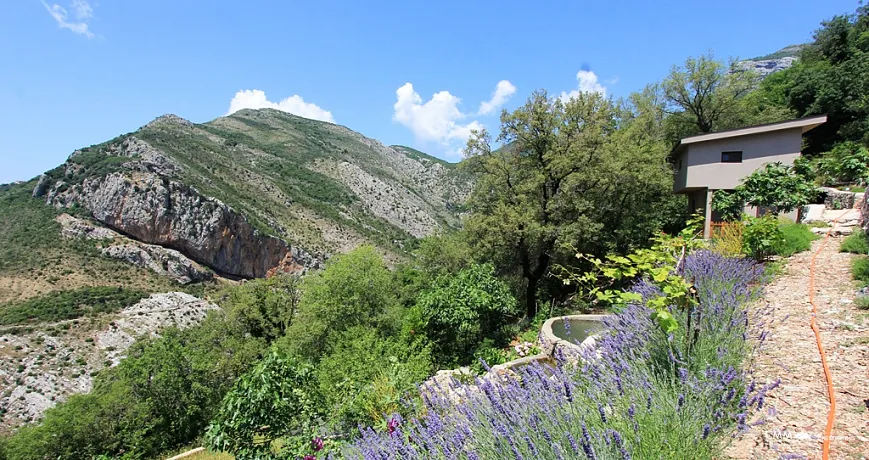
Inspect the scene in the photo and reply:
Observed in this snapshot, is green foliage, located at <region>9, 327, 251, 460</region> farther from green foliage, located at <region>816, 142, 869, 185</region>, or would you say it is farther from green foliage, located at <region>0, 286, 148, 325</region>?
green foliage, located at <region>816, 142, 869, 185</region>

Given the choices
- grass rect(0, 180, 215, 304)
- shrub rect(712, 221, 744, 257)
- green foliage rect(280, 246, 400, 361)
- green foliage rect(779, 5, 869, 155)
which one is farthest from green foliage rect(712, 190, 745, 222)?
grass rect(0, 180, 215, 304)

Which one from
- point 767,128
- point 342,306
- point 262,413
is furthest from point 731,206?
point 262,413

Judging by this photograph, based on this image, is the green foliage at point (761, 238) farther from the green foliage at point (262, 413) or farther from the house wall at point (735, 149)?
the house wall at point (735, 149)

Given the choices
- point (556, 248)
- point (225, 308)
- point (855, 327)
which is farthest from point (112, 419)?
point (855, 327)

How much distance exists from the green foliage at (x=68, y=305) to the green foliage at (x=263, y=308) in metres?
22.7

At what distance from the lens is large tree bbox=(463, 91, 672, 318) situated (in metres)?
13.4

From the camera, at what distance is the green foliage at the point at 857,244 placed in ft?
20.8

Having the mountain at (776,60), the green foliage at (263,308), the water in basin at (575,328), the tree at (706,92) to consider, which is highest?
the mountain at (776,60)

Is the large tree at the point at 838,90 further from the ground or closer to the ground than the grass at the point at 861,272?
further from the ground

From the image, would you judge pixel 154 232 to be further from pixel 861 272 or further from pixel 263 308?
pixel 861 272

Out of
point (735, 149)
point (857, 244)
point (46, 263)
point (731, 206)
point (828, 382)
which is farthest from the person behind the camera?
point (46, 263)

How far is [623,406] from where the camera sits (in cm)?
226

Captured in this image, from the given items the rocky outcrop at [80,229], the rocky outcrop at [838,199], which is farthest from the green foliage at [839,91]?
the rocky outcrop at [80,229]

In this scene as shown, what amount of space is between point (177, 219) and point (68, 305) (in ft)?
69.2
